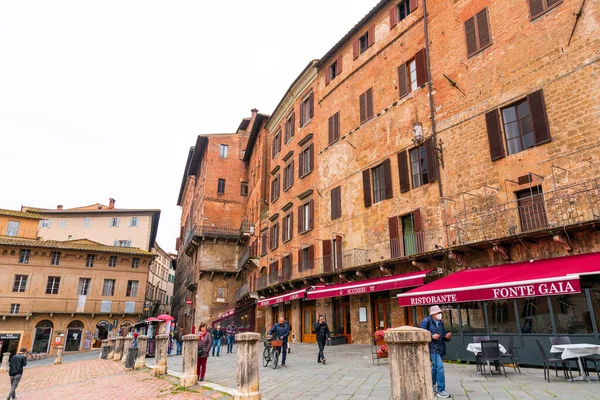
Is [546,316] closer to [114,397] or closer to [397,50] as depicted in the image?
[114,397]

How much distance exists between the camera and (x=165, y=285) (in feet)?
210

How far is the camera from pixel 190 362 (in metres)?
10.3

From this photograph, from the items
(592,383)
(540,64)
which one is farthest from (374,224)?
(592,383)

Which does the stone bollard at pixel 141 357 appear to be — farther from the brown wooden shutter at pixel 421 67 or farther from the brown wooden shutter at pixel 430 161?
the brown wooden shutter at pixel 421 67

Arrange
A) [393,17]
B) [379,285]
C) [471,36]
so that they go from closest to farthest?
[379,285] < [471,36] < [393,17]

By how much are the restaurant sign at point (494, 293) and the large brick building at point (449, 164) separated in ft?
1.60

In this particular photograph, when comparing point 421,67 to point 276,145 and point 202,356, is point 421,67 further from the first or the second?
point 276,145

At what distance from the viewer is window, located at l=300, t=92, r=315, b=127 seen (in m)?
26.4

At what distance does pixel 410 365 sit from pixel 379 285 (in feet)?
38.3

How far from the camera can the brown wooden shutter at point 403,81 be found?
18.7 meters

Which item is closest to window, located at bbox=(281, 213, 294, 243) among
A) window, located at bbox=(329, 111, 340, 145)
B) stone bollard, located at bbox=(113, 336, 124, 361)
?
window, located at bbox=(329, 111, 340, 145)

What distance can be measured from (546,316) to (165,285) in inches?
2389

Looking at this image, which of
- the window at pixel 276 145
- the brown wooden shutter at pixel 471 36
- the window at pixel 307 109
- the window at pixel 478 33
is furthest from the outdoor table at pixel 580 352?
the window at pixel 276 145

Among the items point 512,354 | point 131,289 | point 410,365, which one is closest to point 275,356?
point 512,354
